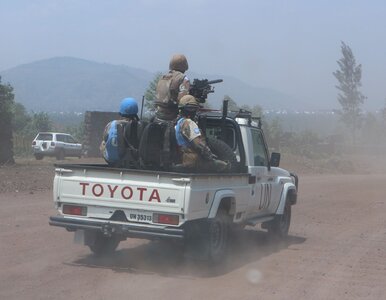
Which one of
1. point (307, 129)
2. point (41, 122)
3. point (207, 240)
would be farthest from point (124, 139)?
point (307, 129)

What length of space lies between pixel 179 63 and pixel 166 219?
2.81 meters

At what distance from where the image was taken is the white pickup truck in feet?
27.9

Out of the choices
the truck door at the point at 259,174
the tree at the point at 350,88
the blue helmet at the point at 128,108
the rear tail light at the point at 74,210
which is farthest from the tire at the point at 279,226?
the tree at the point at 350,88

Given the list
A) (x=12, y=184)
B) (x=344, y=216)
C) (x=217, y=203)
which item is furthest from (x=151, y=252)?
(x=12, y=184)

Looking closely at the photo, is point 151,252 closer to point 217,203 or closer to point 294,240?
point 217,203

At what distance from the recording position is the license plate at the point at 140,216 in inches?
342

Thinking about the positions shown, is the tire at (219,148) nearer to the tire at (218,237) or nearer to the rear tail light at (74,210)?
the tire at (218,237)

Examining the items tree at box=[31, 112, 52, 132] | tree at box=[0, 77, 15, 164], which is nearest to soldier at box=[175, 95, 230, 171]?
tree at box=[0, 77, 15, 164]

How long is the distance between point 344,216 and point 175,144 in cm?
839

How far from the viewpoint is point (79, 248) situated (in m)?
10.6

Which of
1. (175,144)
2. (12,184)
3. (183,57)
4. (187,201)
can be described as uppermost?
(183,57)

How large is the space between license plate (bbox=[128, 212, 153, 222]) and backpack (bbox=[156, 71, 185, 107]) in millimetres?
2034

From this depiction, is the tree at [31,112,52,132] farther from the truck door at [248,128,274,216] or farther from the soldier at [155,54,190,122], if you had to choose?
the soldier at [155,54,190,122]

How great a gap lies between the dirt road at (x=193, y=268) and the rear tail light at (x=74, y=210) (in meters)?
0.73
